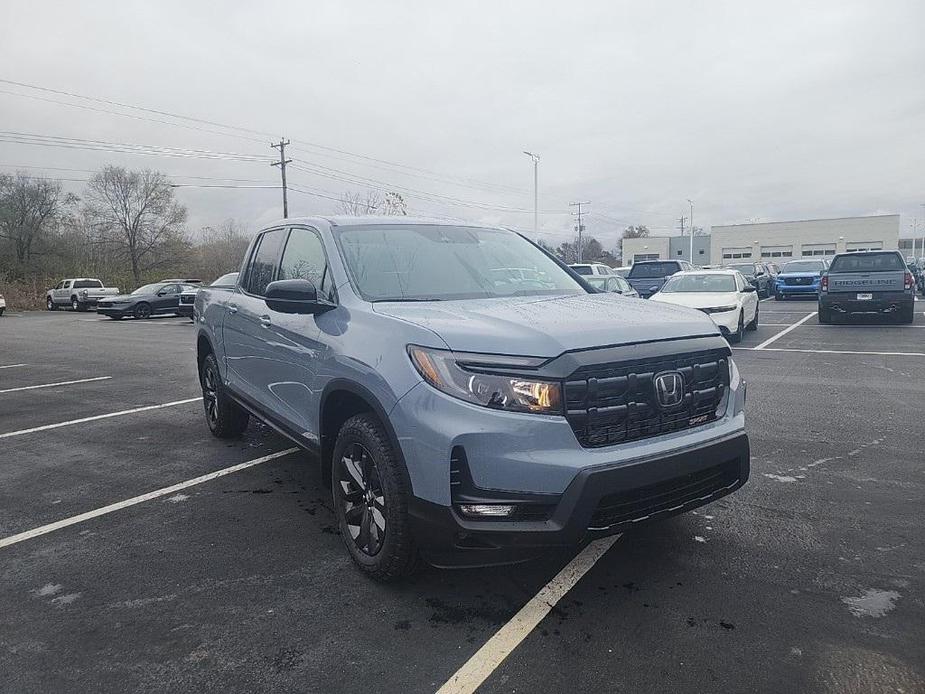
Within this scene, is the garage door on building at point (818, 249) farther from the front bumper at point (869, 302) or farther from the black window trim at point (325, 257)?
the black window trim at point (325, 257)

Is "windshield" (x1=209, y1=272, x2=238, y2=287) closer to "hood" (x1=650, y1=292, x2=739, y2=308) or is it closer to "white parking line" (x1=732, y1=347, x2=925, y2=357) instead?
"white parking line" (x1=732, y1=347, x2=925, y2=357)

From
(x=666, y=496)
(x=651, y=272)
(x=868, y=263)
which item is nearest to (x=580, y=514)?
(x=666, y=496)

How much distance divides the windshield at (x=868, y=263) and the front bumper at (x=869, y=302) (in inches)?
29.2

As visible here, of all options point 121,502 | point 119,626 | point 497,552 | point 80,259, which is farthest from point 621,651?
point 80,259

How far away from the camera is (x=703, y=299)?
13.4 metres

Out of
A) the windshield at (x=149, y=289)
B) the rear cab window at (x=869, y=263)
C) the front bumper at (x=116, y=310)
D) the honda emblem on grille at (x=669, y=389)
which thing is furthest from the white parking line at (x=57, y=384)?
the windshield at (x=149, y=289)

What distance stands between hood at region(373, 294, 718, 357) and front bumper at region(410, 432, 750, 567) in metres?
0.54

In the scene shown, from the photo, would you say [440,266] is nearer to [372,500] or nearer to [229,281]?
[372,500]

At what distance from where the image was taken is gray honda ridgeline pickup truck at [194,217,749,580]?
271cm

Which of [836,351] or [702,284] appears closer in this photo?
[836,351]

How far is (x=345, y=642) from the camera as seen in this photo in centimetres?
281

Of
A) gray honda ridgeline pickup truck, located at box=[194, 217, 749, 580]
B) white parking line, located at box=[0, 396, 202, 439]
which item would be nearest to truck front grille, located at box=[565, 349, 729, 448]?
gray honda ridgeline pickup truck, located at box=[194, 217, 749, 580]

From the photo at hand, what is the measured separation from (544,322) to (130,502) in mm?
3285

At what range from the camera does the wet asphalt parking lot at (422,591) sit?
2594 millimetres
